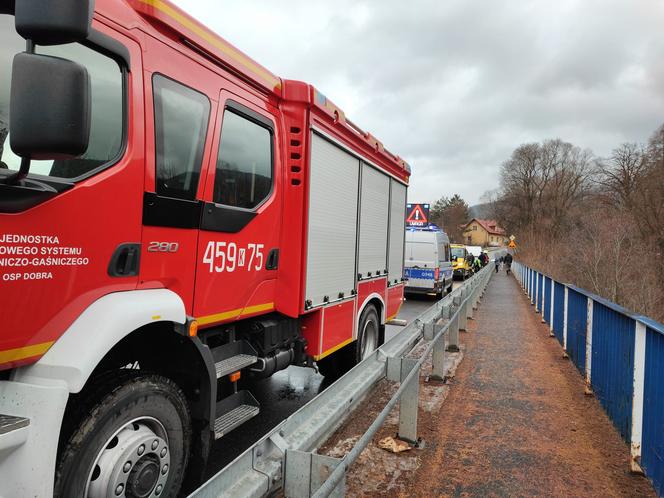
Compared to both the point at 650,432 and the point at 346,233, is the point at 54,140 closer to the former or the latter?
the point at 346,233

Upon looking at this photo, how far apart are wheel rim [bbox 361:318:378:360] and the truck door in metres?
2.32

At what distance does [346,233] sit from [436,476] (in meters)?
2.39

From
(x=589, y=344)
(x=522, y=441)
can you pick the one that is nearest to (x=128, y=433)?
(x=522, y=441)

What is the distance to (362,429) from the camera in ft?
13.9

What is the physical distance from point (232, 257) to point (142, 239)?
2.67 feet

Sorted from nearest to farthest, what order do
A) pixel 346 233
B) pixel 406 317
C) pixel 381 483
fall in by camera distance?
pixel 381 483, pixel 346 233, pixel 406 317

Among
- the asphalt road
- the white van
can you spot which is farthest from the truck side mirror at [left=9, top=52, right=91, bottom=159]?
the white van

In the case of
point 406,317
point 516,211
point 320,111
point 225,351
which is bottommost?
point 406,317

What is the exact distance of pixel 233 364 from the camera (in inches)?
130

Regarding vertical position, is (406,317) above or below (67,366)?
below

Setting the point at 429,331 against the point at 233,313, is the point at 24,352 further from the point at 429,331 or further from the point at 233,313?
the point at 429,331

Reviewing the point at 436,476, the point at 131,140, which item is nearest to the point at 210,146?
the point at 131,140

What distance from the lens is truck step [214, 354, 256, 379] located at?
10.3 ft

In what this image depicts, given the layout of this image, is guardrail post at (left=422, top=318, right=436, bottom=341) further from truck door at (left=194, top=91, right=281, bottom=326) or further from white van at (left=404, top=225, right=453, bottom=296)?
white van at (left=404, top=225, right=453, bottom=296)
